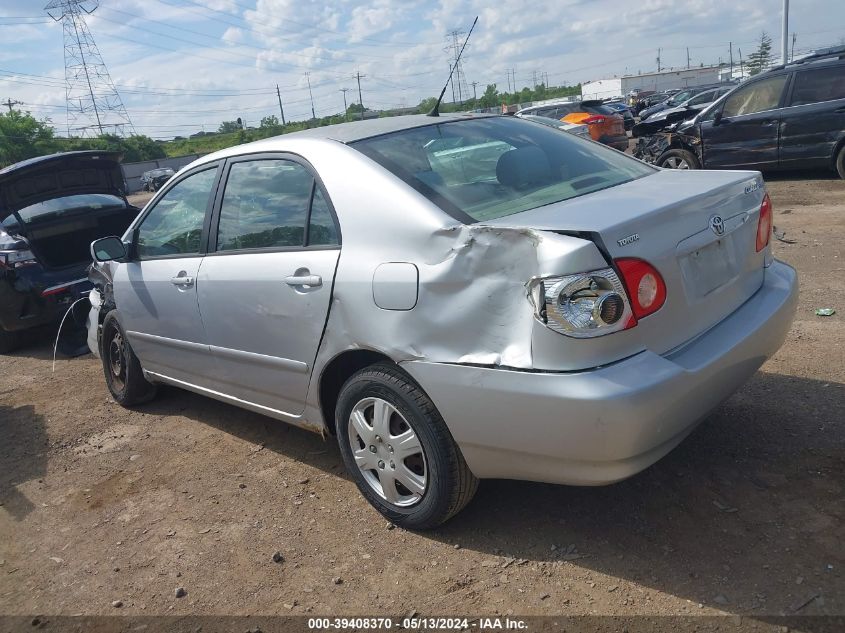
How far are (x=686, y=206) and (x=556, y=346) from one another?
814 mm

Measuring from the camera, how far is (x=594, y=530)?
9.77 ft

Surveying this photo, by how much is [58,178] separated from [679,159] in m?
9.15

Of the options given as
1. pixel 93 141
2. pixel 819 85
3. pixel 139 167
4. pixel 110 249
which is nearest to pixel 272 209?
pixel 110 249

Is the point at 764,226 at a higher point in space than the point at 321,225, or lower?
lower

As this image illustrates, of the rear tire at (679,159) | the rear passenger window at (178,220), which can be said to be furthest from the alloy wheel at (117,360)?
the rear tire at (679,159)

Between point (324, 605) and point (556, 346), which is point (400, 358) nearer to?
point (556, 346)

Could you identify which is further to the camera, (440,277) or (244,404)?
(244,404)

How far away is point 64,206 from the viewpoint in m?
7.61

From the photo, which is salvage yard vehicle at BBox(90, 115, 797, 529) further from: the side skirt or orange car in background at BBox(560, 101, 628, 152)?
orange car in background at BBox(560, 101, 628, 152)

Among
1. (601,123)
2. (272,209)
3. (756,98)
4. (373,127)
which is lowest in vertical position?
(601,123)

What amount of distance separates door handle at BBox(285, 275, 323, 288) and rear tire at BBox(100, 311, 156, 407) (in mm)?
2213

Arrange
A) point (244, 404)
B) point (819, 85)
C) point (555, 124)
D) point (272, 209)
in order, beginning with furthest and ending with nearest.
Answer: point (555, 124) → point (819, 85) → point (244, 404) → point (272, 209)

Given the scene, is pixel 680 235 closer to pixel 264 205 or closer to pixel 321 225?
pixel 321 225

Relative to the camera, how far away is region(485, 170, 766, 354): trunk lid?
8.24 feet
